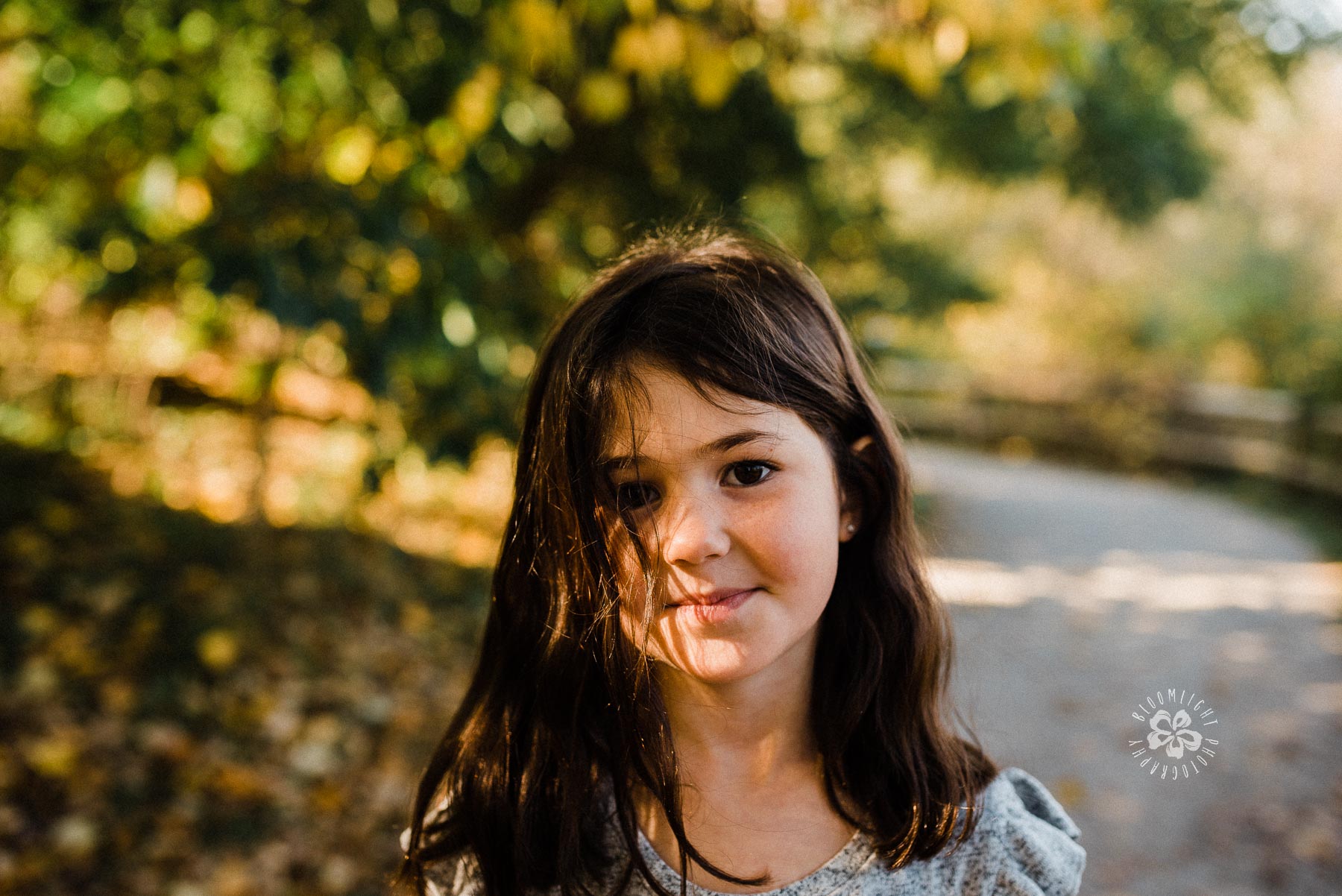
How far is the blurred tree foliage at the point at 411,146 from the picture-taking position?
2699mm

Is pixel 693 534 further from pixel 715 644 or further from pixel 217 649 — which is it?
pixel 217 649

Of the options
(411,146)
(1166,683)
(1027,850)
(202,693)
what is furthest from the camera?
(1166,683)

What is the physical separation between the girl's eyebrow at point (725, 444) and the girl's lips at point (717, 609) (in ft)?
0.64

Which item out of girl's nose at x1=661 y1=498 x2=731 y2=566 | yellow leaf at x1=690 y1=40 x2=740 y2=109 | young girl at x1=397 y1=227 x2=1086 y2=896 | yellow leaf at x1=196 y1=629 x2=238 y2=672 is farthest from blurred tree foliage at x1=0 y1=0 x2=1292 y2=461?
girl's nose at x1=661 y1=498 x2=731 y2=566

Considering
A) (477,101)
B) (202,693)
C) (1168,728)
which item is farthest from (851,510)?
(202,693)

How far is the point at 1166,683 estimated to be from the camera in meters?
4.70

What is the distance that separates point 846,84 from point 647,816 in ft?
19.0

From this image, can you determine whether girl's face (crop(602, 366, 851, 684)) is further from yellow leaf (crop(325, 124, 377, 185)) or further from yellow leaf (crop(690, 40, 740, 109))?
yellow leaf (crop(325, 124, 377, 185))

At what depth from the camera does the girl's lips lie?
125cm

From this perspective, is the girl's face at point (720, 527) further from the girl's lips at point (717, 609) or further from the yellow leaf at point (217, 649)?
the yellow leaf at point (217, 649)

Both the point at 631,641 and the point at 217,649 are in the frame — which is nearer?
the point at 631,641

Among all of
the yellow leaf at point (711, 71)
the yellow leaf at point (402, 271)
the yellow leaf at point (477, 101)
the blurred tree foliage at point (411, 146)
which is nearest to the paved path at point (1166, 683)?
the yellow leaf at point (711, 71)

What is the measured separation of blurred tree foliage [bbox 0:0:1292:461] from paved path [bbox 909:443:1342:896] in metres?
1.66

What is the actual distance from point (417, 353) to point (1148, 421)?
42.8 ft
